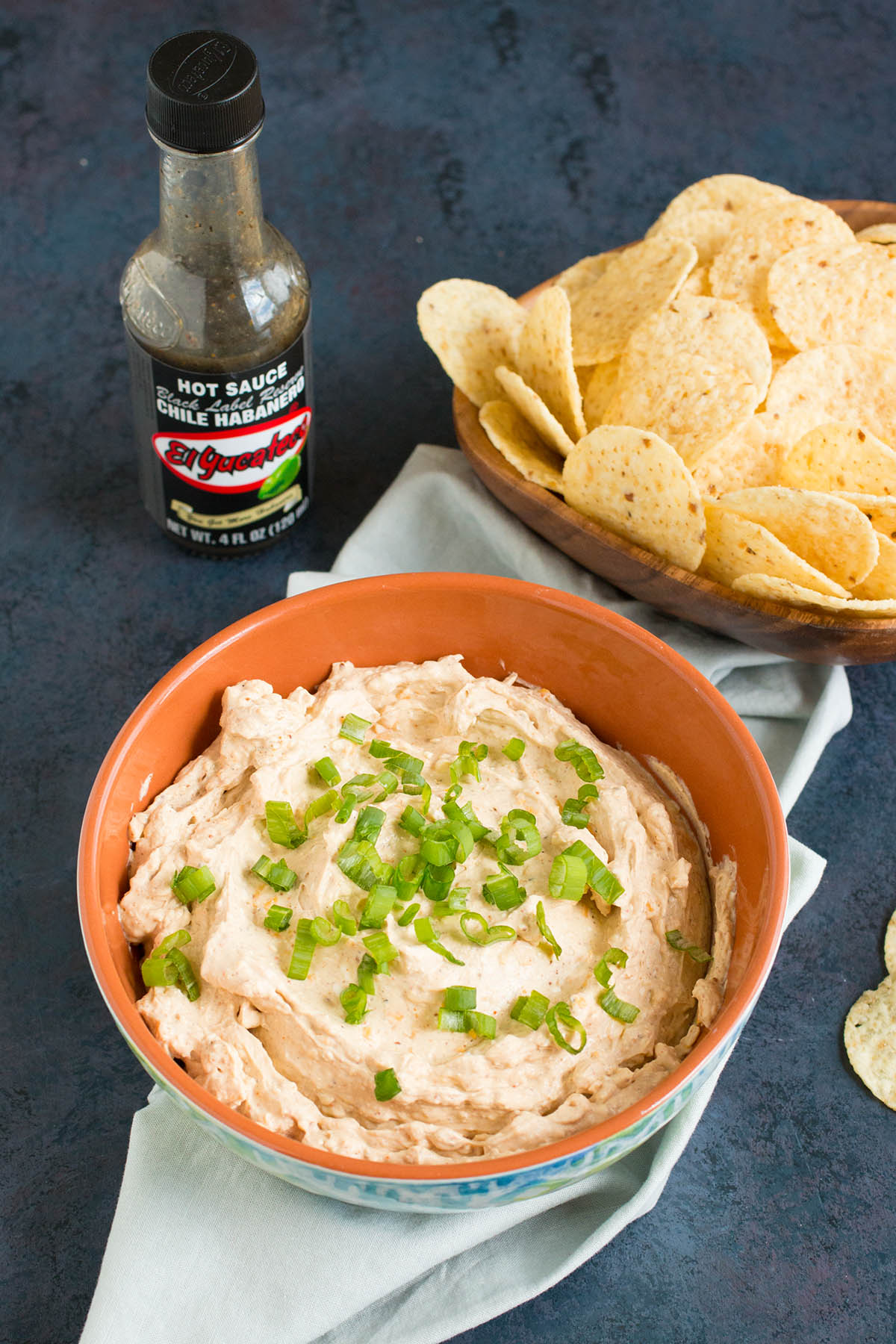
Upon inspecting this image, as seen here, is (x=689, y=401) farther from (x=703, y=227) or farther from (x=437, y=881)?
(x=437, y=881)

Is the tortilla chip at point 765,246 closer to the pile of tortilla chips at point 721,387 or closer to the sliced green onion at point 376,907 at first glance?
the pile of tortilla chips at point 721,387

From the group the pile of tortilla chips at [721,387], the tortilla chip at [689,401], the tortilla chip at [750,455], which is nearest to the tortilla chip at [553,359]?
the pile of tortilla chips at [721,387]

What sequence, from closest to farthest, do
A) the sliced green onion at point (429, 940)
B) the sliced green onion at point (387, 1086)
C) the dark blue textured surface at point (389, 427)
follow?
the sliced green onion at point (387, 1086)
the sliced green onion at point (429, 940)
the dark blue textured surface at point (389, 427)

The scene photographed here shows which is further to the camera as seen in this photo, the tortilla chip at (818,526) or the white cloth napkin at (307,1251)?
the tortilla chip at (818,526)

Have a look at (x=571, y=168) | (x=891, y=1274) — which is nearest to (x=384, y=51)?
(x=571, y=168)

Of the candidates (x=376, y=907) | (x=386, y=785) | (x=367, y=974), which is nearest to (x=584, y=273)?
(x=386, y=785)

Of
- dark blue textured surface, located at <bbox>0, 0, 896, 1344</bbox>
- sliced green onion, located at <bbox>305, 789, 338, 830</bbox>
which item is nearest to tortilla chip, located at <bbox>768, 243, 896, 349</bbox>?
dark blue textured surface, located at <bbox>0, 0, 896, 1344</bbox>

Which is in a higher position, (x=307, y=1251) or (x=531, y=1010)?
(x=531, y=1010)
